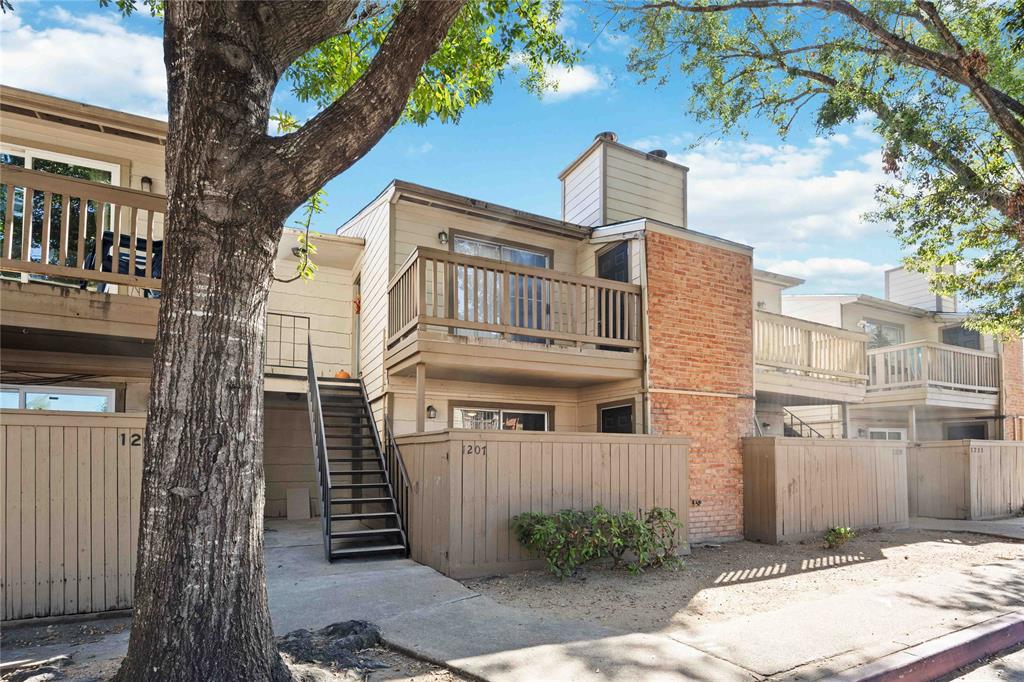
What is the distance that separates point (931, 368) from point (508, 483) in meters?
13.5

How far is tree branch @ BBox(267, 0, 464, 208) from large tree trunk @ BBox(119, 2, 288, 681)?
208 millimetres

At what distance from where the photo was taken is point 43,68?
7.94 metres

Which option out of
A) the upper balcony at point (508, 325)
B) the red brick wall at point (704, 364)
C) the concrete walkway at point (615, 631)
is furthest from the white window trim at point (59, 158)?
the red brick wall at point (704, 364)

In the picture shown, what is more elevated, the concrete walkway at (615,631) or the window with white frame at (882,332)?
the window with white frame at (882,332)

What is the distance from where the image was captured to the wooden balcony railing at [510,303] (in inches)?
346

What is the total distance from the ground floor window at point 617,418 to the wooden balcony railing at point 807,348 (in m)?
2.91

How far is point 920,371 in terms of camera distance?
15.9 meters

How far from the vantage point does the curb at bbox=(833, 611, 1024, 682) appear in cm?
446

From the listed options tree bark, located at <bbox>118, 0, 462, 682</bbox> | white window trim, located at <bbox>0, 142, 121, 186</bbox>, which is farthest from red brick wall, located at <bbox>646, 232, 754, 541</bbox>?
white window trim, located at <bbox>0, 142, 121, 186</bbox>

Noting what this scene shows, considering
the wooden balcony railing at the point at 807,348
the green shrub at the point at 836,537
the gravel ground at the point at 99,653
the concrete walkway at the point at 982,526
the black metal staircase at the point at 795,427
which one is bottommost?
the concrete walkway at the point at 982,526

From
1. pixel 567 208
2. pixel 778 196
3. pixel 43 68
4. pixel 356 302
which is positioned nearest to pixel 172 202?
pixel 43 68

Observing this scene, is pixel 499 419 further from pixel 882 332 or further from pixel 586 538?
pixel 882 332

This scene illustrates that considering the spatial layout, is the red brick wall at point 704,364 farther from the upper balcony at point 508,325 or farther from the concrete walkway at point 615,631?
the concrete walkway at point 615,631

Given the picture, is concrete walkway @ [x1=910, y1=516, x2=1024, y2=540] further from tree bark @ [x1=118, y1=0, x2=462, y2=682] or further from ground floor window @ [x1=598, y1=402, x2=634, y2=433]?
tree bark @ [x1=118, y1=0, x2=462, y2=682]
